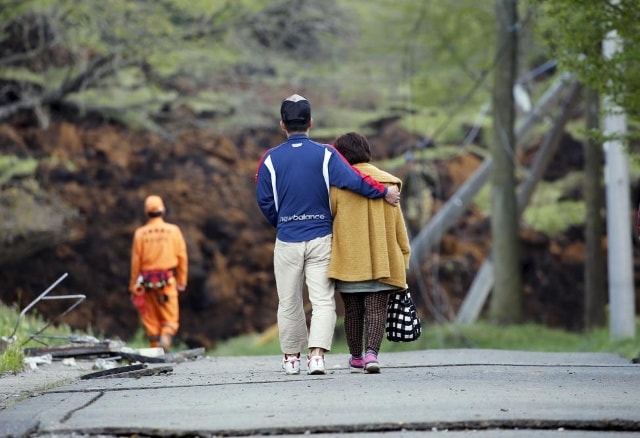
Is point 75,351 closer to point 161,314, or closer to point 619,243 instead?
point 161,314

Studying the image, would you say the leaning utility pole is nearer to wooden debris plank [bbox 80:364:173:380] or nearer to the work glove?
the work glove

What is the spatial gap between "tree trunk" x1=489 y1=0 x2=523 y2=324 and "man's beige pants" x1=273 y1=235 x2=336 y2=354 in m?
15.3

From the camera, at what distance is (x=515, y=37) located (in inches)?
1013

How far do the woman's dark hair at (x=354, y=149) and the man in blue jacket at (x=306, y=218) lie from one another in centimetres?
26

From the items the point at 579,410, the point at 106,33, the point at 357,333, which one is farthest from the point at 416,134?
the point at 579,410

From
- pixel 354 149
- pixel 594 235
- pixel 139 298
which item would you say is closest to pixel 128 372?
pixel 354 149

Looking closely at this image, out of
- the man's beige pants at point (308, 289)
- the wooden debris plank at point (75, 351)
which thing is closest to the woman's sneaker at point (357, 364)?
the man's beige pants at point (308, 289)

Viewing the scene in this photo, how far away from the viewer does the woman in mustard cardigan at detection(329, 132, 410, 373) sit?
→ 33.2 ft

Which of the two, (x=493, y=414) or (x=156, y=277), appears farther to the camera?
(x=156, y=277)

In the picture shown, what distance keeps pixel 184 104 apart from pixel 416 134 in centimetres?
653

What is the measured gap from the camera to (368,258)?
10.1 m

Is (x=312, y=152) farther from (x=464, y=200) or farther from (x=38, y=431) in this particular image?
(x=464, y=200)

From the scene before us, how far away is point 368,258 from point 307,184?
0.75 meters

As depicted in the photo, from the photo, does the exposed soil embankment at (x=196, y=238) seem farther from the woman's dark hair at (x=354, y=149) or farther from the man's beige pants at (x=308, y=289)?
the man's beige pants at (x=308, y=289)
